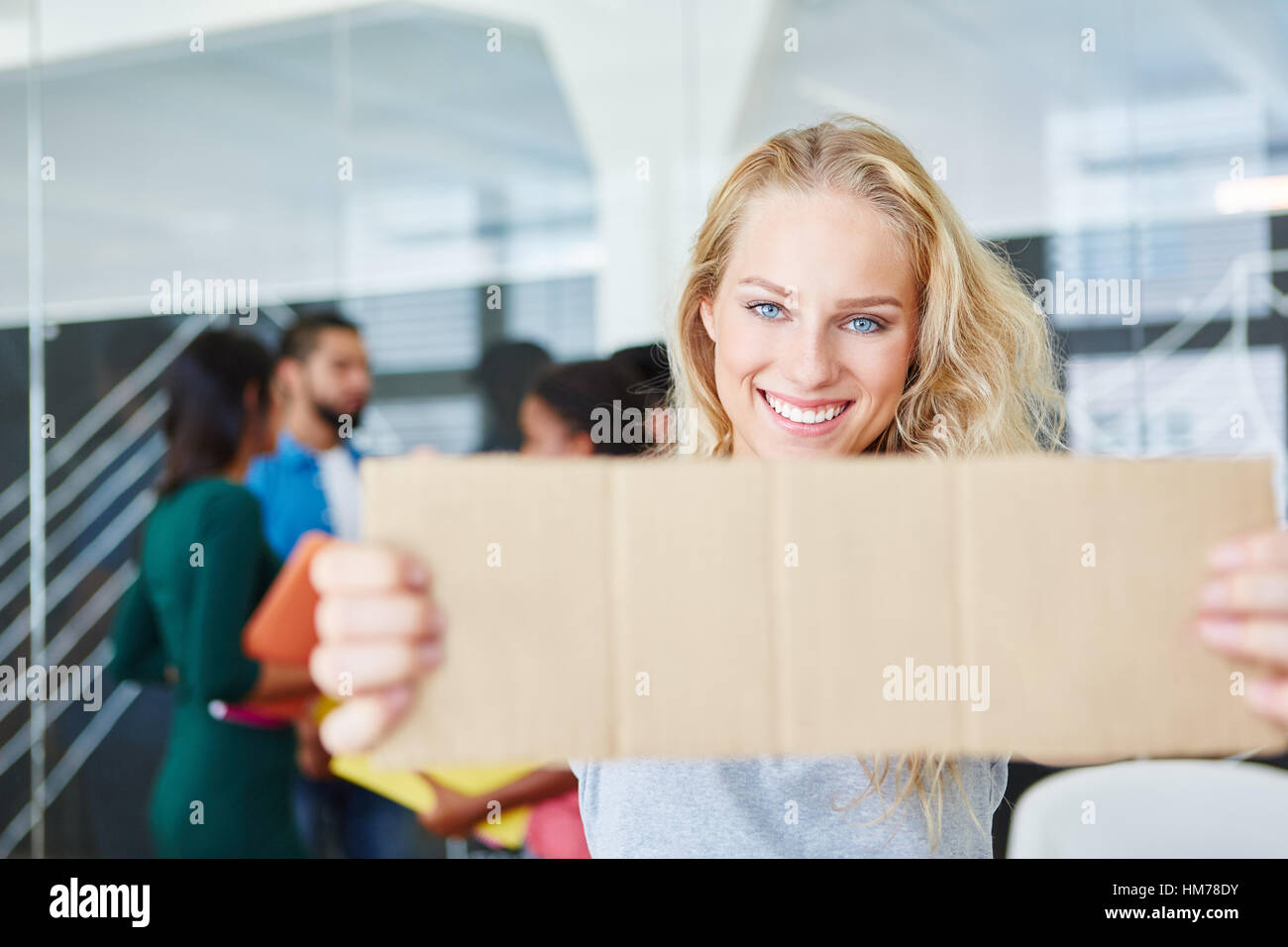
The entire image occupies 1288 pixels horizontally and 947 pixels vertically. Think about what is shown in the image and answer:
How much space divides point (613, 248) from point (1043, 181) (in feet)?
4.34

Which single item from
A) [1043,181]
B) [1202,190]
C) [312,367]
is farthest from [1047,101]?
[312,367]

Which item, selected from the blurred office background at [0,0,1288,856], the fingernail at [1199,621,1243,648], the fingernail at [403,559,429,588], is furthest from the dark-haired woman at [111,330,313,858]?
the fingernail at [1199,621,1243,648]

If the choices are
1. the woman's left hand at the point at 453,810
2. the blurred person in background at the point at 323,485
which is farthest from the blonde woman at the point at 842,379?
the blurred person in background at the point at 323,485

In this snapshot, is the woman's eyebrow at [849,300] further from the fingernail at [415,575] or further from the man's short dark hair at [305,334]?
the man's short dark hair at [305,334]

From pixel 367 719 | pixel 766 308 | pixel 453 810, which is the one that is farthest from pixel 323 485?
Result: pixel 367 719

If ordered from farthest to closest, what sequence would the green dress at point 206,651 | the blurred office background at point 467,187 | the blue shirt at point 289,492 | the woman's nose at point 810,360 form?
the blurred office background at point 467,187
the blue shirt at point 289,492
the green dress at point 206,651
the woman's nose at point 810,360

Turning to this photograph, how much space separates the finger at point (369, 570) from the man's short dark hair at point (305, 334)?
95.0 inches

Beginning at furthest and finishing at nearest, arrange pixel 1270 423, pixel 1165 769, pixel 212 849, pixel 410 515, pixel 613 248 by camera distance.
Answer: pixel 613 248
pixel 1270 423
pixel 212 849
pixel 1165 769
pixel 410 515

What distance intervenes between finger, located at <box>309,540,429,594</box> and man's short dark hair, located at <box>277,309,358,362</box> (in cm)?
241

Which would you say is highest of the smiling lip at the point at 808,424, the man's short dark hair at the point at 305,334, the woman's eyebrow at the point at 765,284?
the man's short dark hair at the point at 305,334

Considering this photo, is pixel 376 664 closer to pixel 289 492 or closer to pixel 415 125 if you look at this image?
pixel 289 492

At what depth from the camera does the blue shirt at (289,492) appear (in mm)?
2627

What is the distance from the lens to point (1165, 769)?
142 cm

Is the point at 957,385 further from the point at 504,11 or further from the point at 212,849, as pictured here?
the point at 504,11
